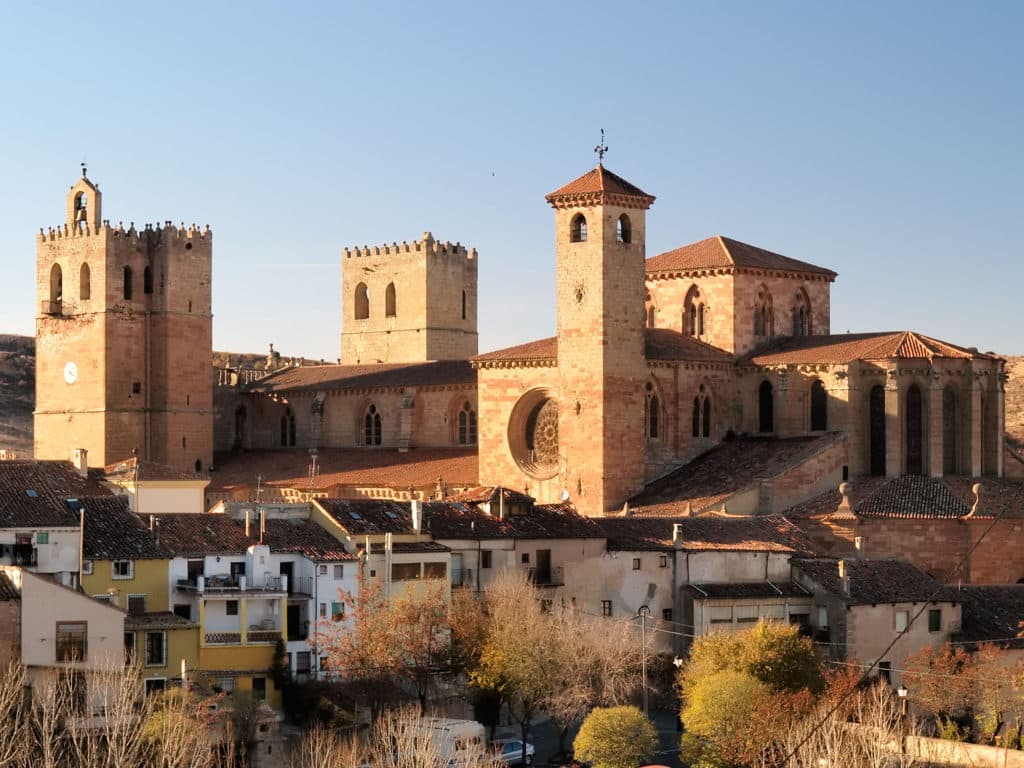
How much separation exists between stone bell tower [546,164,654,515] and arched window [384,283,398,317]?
28.4m

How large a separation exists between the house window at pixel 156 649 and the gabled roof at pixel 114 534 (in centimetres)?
229

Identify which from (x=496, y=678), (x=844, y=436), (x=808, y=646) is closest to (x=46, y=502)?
(x=496, y=678)

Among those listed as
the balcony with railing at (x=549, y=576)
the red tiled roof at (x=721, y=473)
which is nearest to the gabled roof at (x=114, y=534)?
the balcony with railing at (x=549, y=576)

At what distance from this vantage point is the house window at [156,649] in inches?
1927

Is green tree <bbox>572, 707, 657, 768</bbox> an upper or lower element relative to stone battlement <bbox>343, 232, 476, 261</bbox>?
lower

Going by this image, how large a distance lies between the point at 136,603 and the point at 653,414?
72.1 feet

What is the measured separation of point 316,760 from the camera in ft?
139

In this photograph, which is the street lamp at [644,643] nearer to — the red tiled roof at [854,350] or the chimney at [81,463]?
the red tiled roof at [854,350]

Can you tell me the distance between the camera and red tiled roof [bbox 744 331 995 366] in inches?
2635

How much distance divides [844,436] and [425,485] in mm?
13215

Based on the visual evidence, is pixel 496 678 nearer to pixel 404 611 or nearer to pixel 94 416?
pixel 404 611

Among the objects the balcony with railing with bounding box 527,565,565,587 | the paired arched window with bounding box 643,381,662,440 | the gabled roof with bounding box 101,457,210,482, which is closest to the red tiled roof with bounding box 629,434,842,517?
the paired arched window with bounding box 643,381,662,440

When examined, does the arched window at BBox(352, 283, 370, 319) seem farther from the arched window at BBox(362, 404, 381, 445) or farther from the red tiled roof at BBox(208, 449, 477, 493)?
the arched window at BBox(362, 404, 381, 445)

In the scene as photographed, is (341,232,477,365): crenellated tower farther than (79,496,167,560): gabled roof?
Yes
